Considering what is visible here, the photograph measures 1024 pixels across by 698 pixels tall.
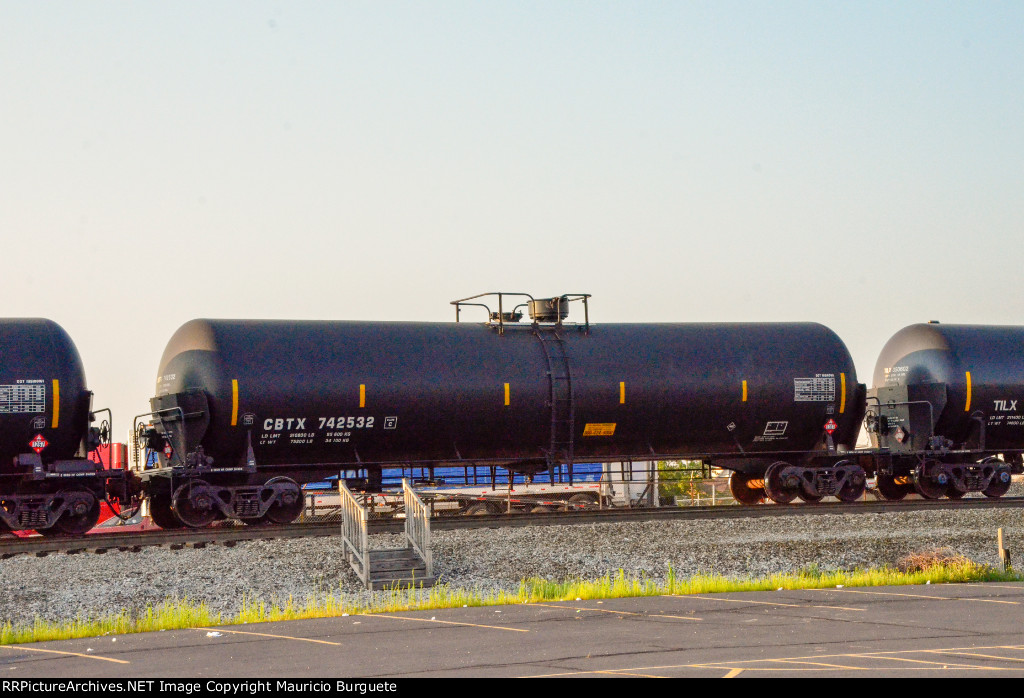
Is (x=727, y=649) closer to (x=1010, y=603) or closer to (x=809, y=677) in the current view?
(x=809, y=677)

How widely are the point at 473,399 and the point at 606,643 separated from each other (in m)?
9.78

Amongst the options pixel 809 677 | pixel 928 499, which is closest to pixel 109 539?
pixel 809 677

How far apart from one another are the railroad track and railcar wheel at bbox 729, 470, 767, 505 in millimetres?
1989

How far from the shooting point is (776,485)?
22.4 meters

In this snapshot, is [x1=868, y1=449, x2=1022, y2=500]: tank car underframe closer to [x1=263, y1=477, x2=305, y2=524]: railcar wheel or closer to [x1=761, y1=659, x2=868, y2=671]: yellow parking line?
[x1=263, y1=477, x2=305, y2=524]: railcar wheel

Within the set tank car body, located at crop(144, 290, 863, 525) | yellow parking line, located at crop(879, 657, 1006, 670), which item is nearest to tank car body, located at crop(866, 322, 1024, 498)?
tank car body, located at crop(144, 290, 863, 525)

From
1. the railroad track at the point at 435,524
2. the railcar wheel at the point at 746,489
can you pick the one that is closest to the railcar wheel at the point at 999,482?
the railroad track at the point at 435,524

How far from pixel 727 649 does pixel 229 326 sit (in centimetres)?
1173

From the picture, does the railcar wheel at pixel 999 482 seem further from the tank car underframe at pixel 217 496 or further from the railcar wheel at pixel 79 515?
the railcar wheel at pixel 79 515

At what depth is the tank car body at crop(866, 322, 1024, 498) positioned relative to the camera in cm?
2327

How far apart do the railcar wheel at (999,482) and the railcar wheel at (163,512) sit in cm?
1577

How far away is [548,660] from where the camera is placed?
9.72 meters

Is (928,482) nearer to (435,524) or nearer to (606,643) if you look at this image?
(435,524)

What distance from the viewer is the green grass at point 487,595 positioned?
12.9m
